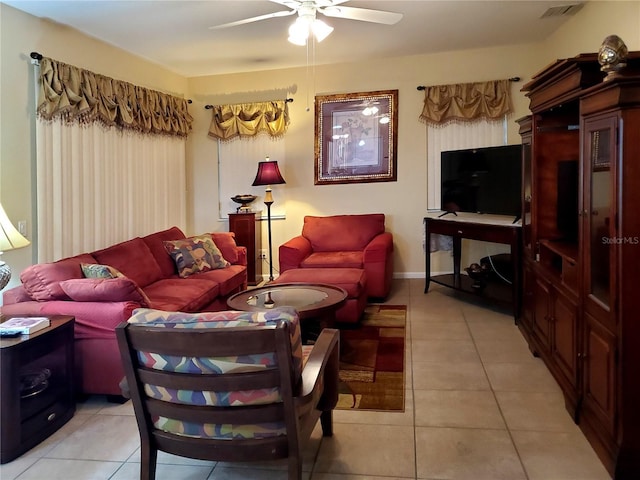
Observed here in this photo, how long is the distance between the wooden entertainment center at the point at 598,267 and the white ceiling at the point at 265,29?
4.94 feet

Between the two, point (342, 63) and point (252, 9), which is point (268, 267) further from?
point (252, 9)

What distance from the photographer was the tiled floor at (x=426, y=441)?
2141mm

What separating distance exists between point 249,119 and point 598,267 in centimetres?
468

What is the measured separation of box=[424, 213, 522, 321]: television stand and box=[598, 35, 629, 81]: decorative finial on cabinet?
2.26 meters

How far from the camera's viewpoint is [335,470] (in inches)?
84.7

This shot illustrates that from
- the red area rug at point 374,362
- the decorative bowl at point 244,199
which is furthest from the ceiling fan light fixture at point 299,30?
the decorative bowl at point 244,199

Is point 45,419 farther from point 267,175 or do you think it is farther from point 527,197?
point 267,175

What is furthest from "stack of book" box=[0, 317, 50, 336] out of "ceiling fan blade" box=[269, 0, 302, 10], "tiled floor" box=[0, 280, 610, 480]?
"ceiling fan blade" box=[269, 0, 302, 10]

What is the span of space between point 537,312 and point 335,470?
2.04m

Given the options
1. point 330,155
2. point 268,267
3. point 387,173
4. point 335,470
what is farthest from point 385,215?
point 335,470

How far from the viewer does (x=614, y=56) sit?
6.48 feet

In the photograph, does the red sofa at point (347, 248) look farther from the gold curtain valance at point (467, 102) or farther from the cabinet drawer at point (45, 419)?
the cabinet drawer at point (45, 419)

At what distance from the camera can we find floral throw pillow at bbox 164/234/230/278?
462 centimetres

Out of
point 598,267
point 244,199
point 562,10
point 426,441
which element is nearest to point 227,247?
point 244,199
